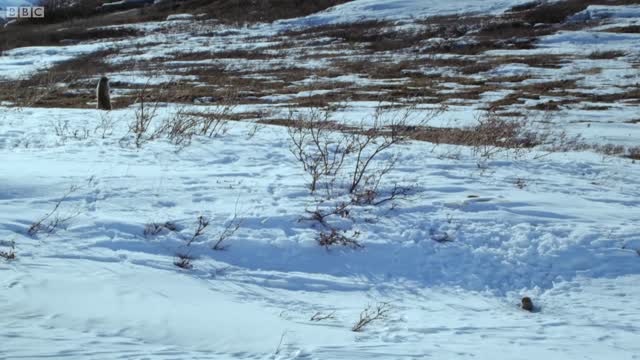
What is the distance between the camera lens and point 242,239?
4.87m

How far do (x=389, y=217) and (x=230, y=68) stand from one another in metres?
23.8

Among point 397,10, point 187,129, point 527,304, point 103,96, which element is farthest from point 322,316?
point 397,10

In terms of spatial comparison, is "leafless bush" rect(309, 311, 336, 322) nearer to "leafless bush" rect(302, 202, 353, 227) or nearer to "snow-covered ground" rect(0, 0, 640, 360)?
"snow-covered ground" rect(0, 0, 640, 360)

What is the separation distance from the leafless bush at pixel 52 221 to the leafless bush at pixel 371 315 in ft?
8.09

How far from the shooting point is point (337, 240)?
5023 millimetres

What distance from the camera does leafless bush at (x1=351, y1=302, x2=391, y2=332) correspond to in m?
3.65

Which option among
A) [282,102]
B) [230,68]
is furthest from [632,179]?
[230,68]

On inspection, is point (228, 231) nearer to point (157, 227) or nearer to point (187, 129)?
point (157, 227)

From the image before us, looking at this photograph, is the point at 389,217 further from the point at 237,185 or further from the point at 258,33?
the point at 258,33

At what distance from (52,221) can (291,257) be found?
1.90 metres

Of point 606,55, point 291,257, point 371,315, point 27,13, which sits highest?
point 27,13

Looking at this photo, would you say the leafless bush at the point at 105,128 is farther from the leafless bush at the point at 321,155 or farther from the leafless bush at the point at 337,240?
the leafless bush at the point at 337,240

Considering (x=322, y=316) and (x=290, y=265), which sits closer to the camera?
(x=322, y=316)

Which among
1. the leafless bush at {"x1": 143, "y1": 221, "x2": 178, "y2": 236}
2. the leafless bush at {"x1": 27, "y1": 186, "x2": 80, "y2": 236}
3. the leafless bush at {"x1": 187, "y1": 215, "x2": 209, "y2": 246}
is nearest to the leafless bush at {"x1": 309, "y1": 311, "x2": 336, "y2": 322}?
the leafless bush at {"x1": 187, "y1": 215, "x2": 209, "y2": 246}
